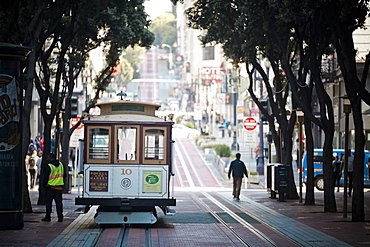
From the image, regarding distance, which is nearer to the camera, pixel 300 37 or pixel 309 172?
pixel 300 37

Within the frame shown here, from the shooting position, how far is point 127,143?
68.6ft

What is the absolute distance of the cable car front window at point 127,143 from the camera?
20750 millimetres

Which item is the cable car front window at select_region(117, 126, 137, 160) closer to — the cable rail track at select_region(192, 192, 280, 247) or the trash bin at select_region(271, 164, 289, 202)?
the cable rail track at select_region(192, 192, 280, 247)

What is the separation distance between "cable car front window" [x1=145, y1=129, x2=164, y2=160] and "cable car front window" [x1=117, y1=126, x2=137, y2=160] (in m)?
0.31

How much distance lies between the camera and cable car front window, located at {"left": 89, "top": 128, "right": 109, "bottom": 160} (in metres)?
20.7

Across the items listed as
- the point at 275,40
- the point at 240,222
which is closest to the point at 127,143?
the point at 240,222

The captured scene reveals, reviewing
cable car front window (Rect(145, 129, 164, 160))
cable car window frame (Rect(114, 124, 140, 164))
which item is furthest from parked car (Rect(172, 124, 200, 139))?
cable car window frame (Rect(114, 124, 140, 164))

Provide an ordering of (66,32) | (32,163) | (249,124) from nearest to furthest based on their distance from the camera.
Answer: (66,32) < (32,163) < (249,124)

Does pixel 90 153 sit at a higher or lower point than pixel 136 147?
lower

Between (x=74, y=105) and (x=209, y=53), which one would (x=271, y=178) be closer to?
(x=74, y=105)

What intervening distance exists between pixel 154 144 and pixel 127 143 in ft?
2.28

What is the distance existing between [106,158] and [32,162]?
58.9 ft

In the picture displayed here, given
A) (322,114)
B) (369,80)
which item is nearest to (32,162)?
(322,114)

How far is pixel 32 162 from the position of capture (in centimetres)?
3788
